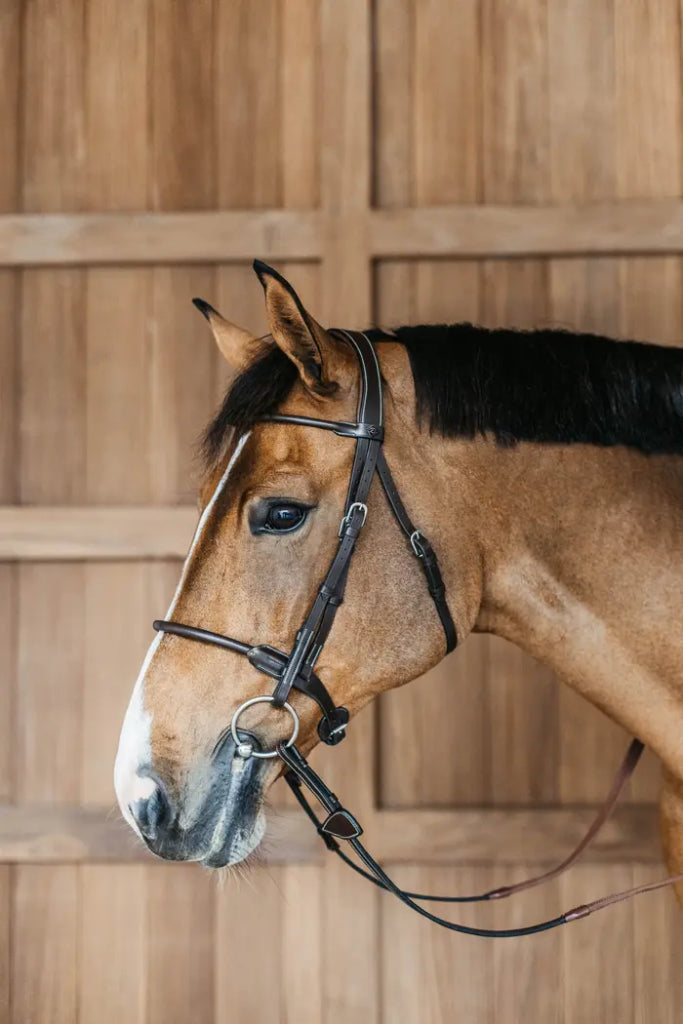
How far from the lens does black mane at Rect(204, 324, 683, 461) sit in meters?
1.18

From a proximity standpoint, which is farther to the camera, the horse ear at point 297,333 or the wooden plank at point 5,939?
the wooden plank at point 5,939

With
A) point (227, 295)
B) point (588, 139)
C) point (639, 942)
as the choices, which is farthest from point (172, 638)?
point (588, 139)

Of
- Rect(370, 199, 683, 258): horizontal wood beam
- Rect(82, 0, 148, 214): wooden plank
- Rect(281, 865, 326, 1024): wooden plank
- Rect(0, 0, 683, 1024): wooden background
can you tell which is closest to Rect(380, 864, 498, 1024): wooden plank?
Rect(0, 0, 683, 1024): wooden background

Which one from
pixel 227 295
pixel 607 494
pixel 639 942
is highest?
pixel 227 295

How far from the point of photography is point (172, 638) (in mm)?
1107

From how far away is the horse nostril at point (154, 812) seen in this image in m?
1.05

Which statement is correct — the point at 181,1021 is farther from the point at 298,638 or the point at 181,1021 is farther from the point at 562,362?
the point at 562,362

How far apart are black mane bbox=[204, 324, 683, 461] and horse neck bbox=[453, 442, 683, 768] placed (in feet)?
0.09

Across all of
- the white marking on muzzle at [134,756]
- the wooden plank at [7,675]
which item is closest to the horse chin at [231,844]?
the white marking on muzzle at [134,756]

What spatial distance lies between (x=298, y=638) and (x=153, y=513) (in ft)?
3.03

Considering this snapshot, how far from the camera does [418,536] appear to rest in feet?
3.72

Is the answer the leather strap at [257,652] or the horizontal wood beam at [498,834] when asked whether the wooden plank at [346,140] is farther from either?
the horizontal wood beam at [498,834]

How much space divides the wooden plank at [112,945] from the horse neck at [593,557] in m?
1.28

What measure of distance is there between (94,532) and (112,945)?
0.99m
